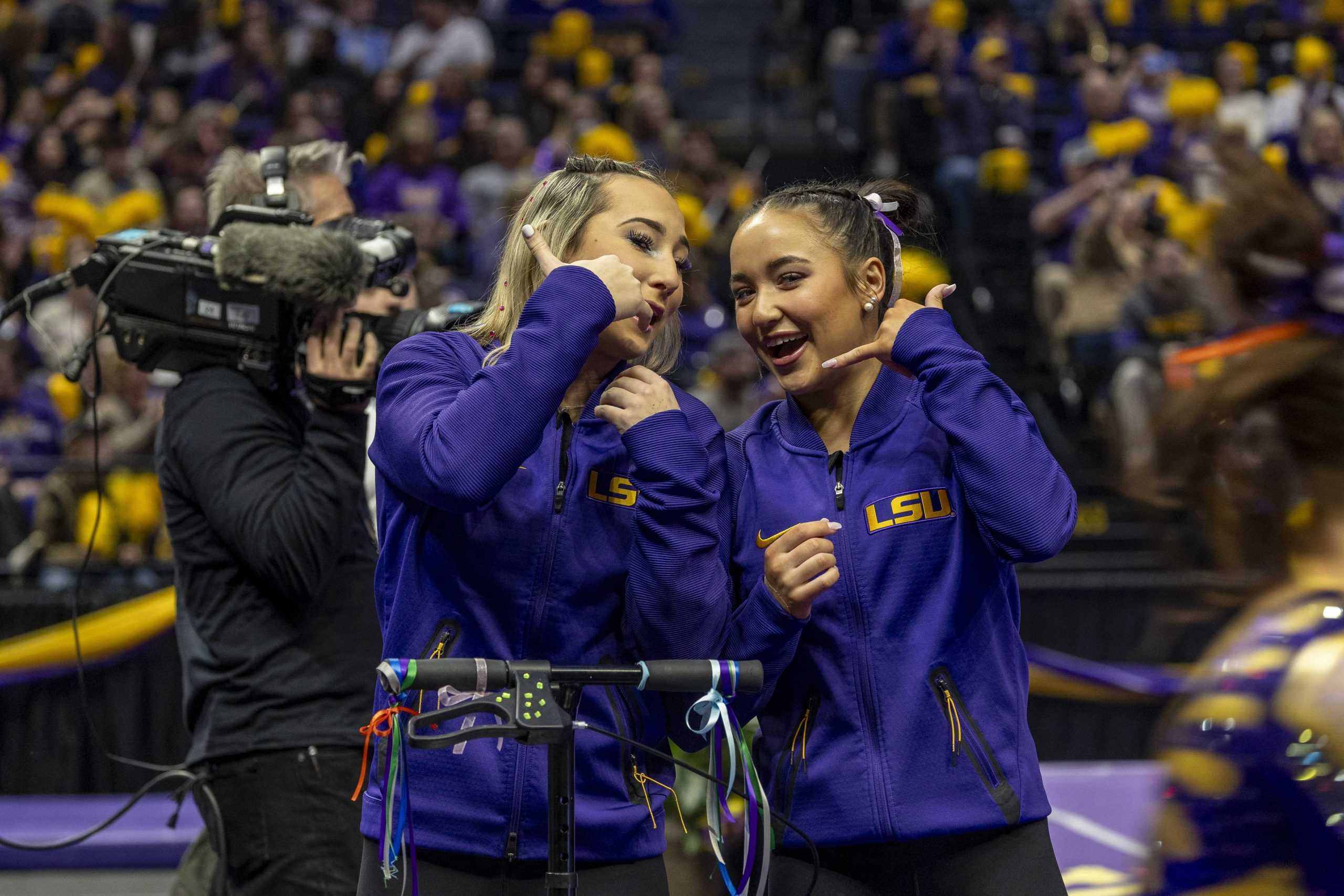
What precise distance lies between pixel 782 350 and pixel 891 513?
34 centimetres

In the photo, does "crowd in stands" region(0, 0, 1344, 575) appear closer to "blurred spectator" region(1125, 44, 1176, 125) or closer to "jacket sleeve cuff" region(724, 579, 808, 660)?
"blurred spectator" region(1125, 44, 1176, 125)

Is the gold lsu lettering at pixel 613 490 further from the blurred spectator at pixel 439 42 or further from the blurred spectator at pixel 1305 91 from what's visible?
the blurred spectator at pixel 439 42

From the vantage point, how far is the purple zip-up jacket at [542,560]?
191 cm

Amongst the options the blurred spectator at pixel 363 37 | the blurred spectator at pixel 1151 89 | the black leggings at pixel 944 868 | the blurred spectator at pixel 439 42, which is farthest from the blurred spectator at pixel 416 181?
the black leggings at pixel 944 868

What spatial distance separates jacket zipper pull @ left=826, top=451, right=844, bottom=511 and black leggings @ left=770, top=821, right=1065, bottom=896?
20.0 inches

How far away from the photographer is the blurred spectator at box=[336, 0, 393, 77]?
41.8ft

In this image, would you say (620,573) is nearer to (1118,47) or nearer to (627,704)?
(627,704)

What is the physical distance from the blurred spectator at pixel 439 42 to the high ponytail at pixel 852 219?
10270 mm

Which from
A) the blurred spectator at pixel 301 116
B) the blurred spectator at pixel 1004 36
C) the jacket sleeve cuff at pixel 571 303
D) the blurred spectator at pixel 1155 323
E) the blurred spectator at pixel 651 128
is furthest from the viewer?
the blurred spectator at pixel 1004 36

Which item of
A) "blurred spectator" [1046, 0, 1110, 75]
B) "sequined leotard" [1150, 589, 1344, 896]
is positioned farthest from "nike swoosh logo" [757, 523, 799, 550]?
"blurred spectator" [1046, 0, 1110, 75]

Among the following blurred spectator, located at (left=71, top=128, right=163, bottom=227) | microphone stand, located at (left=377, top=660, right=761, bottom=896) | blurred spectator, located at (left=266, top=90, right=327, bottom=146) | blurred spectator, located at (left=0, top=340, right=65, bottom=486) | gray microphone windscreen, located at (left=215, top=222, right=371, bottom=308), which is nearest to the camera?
microphone stand, located at (left=377, top=660, right=761, bottom=896)

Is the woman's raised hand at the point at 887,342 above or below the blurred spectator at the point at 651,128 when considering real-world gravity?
above

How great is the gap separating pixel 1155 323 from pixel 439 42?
22.0 feet

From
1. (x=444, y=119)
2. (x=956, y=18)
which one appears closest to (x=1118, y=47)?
(x=956, y=18)
